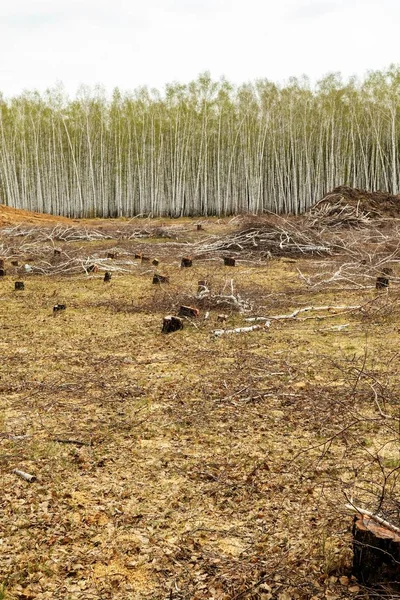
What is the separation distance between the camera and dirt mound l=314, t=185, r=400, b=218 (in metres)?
20.4

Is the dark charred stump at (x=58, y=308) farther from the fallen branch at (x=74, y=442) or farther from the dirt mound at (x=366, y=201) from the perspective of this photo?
the dirt mound at (x=366, y=201)

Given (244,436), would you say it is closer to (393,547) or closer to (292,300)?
(393,547)

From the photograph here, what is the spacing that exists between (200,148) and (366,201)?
14.4 meters

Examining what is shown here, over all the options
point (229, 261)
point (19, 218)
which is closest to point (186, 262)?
point (229, 261)

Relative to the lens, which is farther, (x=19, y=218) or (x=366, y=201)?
(x=19, y=218)

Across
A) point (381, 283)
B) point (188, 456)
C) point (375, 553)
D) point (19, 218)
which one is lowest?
point (188, 456)

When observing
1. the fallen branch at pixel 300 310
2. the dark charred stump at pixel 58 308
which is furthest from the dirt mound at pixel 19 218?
the fallen branch at pixel 300 310

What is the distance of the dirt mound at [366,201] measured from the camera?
20375 millimetres

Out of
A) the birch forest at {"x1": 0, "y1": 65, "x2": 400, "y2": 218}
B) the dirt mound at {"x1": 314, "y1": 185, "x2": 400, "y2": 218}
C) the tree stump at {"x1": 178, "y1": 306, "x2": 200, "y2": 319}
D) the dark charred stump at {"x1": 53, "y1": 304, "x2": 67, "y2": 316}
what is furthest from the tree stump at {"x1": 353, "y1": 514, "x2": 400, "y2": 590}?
the birch forest at {"x1": 0, "y1": 65, "x2": 400, "y2": 218}

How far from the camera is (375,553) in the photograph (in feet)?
7.58

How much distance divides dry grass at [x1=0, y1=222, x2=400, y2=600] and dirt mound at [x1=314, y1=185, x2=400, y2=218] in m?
13.8

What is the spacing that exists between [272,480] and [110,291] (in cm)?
676

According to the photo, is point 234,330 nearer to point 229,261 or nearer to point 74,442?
point 74,442

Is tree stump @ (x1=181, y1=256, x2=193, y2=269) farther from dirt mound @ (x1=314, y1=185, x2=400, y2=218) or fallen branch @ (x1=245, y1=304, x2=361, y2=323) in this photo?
dirt mound @ (x1=314, y1=185, x2=400, y2=218)
